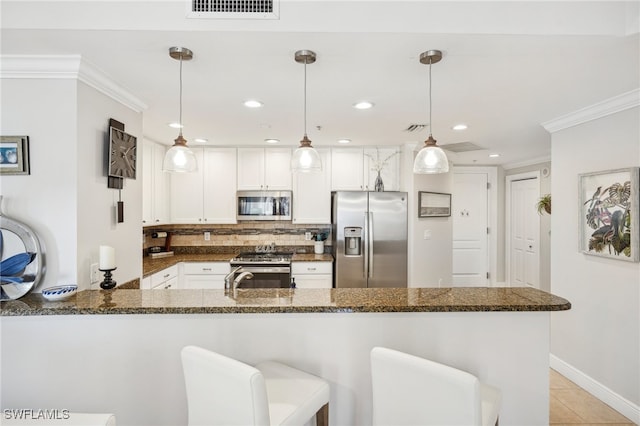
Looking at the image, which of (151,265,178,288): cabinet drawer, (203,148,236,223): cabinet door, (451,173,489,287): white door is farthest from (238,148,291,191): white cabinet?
(451,173,489,287): white door

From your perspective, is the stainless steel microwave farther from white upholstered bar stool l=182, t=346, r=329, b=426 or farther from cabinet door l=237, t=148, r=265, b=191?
white upholstered bar stool l=182, t=346, r=329, b=426

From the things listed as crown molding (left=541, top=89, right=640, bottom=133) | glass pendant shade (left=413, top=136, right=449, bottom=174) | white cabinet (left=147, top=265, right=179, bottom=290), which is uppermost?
crown molding (left=541, top=89, right=640, bottom=133)

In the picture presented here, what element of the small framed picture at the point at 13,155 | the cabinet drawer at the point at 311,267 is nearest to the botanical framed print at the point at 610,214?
the cabinet drawer at the point at 311,267

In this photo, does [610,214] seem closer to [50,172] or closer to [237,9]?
[237,9]

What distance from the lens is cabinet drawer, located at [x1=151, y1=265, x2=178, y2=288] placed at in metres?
3.32

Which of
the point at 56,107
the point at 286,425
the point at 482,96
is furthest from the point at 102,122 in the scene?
the point at 482,96

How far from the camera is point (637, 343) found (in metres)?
2.31

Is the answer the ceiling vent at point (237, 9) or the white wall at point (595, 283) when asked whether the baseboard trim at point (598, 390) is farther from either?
the ceiling vent at point (237, 9)

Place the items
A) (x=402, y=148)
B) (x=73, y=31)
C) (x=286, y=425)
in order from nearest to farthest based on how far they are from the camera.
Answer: (x=286, y=425)
(x=73, y=31)
(x=402, y=148)

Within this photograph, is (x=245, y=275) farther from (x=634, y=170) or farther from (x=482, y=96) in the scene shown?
(x=634, y=170)

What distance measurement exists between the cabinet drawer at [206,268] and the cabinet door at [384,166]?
2.07 m

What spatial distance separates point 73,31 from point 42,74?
511mm

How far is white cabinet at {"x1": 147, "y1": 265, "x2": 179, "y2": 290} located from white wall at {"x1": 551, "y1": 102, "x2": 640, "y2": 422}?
3874 millimetres

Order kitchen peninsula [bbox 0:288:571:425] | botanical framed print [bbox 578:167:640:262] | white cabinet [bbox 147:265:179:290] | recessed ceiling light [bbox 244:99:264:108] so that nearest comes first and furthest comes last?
kitchen peninsula [bbox 0:288:571:425]
botanical framed print [bbox 578:167:640:262]
recessed ceiling light [bbox 244:99:264:108]
white cabinet [bbox 147:265:179:290]
